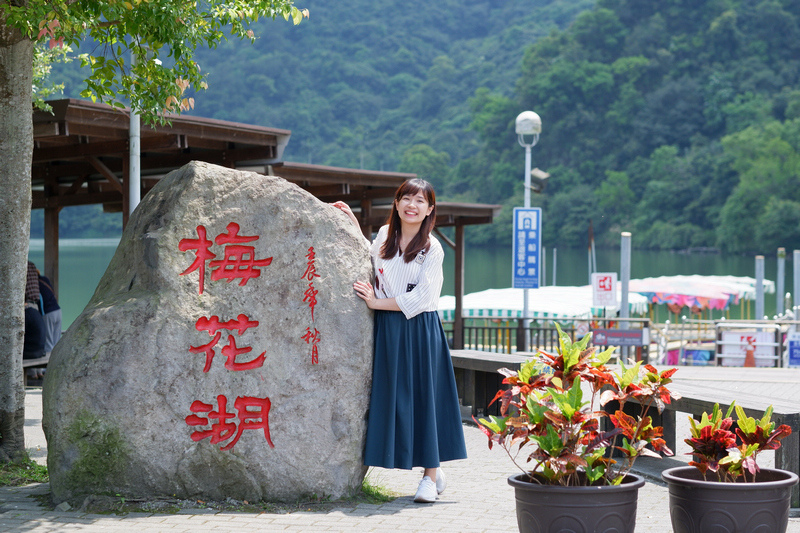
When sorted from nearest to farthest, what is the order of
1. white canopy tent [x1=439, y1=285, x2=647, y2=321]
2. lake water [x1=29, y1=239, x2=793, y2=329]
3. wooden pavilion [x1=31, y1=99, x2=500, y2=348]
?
wooden pavilion [x1=31, y1=99, x2=500, y2=348], white canopy tent [x1=439, y1=285, x2=647, y2=321], lake water [x1=29, y1=239, x2=793, y2=329]

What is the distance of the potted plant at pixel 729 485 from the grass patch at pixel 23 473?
3548mm

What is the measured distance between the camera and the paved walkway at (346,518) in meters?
4.12

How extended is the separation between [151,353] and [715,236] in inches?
2402

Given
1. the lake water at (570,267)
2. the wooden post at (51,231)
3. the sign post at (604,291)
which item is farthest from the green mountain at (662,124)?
the wooden post at (51,231)

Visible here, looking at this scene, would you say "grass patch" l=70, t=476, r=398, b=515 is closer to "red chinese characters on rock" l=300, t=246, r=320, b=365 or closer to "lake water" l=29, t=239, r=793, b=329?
"red chinese characters on rock" l=300, t=246, r=320, b=365

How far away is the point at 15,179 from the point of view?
5359 mm

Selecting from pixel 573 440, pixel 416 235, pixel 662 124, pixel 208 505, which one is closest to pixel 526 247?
pixel 416 235

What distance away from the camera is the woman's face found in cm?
469

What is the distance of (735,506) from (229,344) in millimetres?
2546

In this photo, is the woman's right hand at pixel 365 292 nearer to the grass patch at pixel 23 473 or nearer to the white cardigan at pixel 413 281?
the white cardigan at pixel 413 281

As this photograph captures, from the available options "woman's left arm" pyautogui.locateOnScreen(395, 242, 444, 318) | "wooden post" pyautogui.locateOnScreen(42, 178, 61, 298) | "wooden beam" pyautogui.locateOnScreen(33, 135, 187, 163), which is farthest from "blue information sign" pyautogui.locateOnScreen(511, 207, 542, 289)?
"woman's left arm" pyautogui.locateOnScreen(395, 242, 444, 318)

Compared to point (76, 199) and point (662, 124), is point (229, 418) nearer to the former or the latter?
point (76, 199)

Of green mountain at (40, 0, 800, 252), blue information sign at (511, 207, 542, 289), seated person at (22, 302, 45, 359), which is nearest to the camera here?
seated person at (22, 302, 45, 359)

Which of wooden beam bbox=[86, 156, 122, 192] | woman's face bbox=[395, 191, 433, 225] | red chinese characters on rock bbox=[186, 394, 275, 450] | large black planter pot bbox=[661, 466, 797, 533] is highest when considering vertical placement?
wooden beam bbox=[86, 156, 122, 192]
